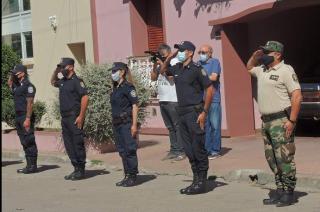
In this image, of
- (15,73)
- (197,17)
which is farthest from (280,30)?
(15,73)

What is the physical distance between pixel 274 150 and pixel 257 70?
36.6 inches

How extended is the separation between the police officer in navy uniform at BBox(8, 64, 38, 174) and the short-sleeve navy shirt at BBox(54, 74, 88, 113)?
41.6 inches

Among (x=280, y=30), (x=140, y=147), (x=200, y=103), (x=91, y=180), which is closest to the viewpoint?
(x=200, y=103)

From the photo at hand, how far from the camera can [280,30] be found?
555 inches

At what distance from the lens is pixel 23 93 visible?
1087cm

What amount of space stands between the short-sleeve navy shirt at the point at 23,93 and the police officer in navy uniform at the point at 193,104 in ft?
11.8

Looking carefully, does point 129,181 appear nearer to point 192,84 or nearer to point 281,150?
point 192,84

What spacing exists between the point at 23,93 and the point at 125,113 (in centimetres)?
264

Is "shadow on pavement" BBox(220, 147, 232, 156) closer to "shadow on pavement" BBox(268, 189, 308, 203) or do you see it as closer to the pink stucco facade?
the pink stucco facade

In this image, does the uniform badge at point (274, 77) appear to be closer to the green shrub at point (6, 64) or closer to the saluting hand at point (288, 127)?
the saluting hand at point (288, 127)

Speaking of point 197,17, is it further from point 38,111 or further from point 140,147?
point 38,111

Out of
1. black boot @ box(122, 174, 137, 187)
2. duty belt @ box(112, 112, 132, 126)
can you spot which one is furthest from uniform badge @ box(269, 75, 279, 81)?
black boot @ box(122, 174, 137, 187)

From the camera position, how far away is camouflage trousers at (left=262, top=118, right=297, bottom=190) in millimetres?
6930

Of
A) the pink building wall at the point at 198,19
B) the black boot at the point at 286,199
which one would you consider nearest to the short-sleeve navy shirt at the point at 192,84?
the black boot at the point at 286,199
